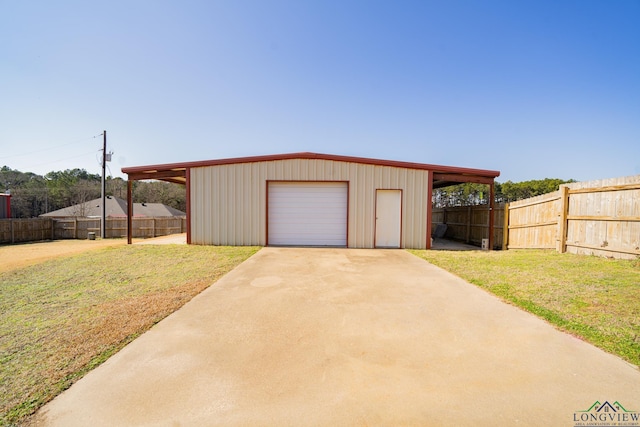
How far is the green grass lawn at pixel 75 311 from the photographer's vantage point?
7.16 feet

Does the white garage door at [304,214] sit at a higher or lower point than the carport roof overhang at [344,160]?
lower

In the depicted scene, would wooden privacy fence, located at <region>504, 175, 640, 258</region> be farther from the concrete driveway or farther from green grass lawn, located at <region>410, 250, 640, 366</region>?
the concrete driveway

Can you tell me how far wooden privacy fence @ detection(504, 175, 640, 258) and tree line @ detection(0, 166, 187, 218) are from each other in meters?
35.8

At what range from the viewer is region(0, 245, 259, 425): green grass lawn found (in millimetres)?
2182

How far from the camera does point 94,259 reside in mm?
7391

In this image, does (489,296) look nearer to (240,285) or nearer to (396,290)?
(396,290)

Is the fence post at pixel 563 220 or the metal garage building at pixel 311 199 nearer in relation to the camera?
Result: the fence post at pixel 563 220

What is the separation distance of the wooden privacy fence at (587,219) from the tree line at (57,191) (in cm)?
3584

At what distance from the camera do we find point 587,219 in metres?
7.11

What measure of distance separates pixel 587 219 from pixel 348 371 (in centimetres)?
835

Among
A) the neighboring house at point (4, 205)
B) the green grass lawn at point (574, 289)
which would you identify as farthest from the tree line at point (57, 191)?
the green grass lawn at point (574, 289)

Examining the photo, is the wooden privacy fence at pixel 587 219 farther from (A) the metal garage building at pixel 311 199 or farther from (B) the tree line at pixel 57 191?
(B) the tree line at pixel 57 191

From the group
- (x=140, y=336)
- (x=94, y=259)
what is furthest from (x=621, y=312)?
(x=94, y=259)

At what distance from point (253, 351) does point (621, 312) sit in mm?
4493
